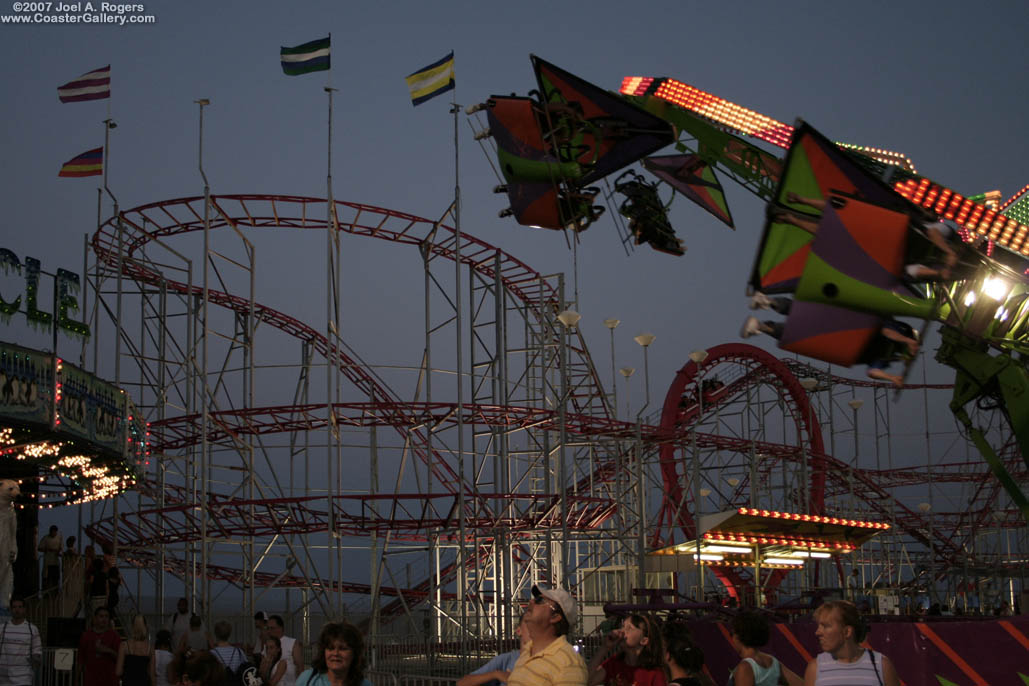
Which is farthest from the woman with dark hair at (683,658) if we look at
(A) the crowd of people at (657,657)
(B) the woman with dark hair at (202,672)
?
(B) the woman with dark hair at (202,672)

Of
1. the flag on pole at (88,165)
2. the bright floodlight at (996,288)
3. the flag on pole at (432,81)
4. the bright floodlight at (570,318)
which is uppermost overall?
the flag on pole at (432,81)

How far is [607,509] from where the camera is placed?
23.1m

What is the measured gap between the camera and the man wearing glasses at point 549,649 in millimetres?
5027

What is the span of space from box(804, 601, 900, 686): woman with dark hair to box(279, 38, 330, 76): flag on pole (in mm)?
18022

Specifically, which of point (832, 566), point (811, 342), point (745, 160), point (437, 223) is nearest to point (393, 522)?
point (437, 223)

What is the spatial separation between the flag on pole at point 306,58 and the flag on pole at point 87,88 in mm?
3962

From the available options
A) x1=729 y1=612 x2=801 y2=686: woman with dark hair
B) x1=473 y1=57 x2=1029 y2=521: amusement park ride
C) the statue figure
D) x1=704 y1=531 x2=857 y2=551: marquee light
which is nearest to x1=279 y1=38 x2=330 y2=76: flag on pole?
the statue figure

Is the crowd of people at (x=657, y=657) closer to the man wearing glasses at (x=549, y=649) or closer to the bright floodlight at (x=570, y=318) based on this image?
the man wearing glasses at (x=549, y=649)

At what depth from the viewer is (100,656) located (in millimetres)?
11328

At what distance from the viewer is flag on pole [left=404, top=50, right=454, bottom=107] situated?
861 inches

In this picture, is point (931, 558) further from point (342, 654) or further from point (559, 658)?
point (342, 654)

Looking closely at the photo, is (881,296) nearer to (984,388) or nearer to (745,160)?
(745,160)

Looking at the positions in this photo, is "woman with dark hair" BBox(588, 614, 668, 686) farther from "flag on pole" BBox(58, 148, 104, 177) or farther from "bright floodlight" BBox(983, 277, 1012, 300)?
"flag on pole" BBox(58, 148, 104, 177)

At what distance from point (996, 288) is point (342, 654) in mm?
6738
